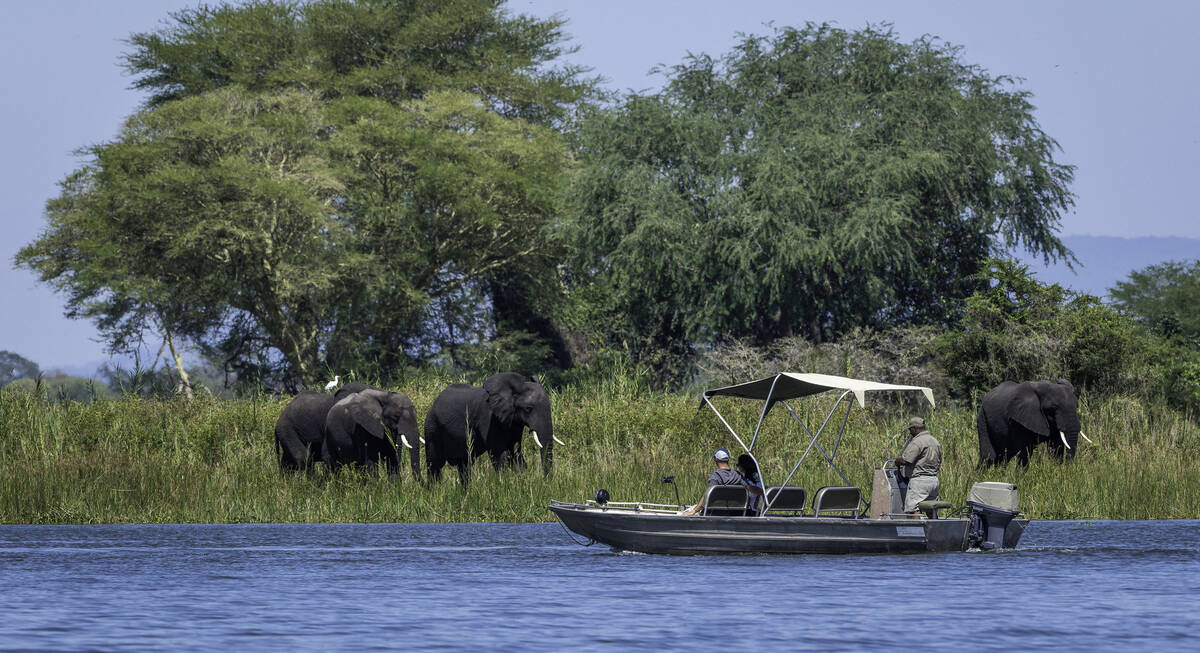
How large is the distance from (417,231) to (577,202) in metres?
7.53

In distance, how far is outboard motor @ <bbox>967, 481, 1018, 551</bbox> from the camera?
75.1 feet

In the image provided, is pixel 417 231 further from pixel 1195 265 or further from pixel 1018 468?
pixel 1195 265

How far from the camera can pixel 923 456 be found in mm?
22562

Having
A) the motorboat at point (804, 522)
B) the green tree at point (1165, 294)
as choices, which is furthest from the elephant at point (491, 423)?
the green tree at point (1165, 294)

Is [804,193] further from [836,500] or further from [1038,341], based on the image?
[836,500]

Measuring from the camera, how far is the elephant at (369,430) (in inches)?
1196

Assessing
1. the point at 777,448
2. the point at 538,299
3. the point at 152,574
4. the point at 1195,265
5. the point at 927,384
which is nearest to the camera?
the point at 152,574

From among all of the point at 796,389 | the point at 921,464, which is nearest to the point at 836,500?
the point at 921,464

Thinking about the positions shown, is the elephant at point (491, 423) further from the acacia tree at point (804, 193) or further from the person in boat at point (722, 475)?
the acacia tree at point (804, 193)

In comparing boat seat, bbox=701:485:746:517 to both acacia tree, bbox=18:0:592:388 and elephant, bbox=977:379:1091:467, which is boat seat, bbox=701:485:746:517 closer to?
elephant, bbox=977:379:1091:467

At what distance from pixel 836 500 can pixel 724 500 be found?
149cm

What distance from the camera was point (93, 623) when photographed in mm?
17344

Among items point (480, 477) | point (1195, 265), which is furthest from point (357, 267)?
point (1195, 265)

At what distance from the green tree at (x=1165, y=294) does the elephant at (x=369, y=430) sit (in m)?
35.9
